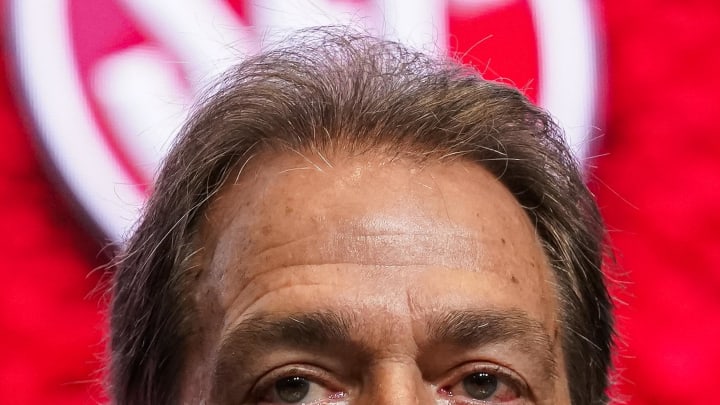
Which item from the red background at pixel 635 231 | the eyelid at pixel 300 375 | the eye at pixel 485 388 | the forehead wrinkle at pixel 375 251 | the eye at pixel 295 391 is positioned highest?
the forehead wrinkle at pixel 375 251

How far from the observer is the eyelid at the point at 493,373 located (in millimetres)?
1087

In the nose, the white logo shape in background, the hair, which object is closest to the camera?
the nose

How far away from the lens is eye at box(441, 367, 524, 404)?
110 cm

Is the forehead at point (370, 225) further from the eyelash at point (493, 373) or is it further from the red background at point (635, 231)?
the red background at point (635, 231)

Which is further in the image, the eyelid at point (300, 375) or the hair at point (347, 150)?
the hair at point (347, 150)

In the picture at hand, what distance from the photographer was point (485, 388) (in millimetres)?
1111

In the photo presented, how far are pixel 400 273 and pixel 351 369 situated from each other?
0.11 metres

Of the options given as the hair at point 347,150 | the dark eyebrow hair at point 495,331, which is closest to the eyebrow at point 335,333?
the dark eyebrow hair at point 495,331

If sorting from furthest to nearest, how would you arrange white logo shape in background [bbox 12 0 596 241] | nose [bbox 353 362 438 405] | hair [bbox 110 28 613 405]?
white logo shape in background [bbox 12 0 596 241] < hair [bbox 110 28 613 405] < nose [bbox 353 362 438 405]

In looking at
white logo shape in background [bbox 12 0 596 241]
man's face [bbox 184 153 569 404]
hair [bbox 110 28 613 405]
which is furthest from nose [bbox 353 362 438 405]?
white logo shape in background [bbox 12 0 596 241]

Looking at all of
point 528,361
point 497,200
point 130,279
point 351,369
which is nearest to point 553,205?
point 497,200

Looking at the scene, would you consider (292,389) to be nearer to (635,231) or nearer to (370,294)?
(370,294)

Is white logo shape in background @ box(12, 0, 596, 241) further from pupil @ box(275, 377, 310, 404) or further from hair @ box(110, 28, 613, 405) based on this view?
pupil @ box(275, 377, 310, 404)

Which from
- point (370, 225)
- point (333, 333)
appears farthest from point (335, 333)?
point (370, 225)
